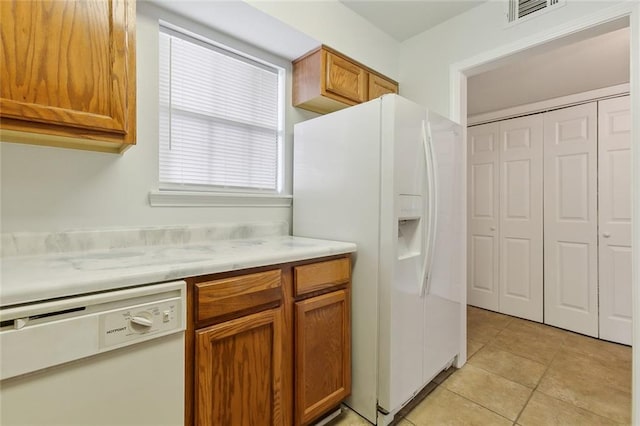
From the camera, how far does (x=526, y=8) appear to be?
181 cm

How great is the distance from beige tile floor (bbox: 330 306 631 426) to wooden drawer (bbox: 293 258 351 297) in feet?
2.48

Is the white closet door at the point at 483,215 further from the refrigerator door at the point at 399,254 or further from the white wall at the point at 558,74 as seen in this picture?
the refrigerator door at the point at 399,254

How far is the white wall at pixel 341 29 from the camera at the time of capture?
1681mm

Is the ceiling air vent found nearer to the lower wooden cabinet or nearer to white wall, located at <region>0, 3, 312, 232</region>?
the lower wooden cabinet

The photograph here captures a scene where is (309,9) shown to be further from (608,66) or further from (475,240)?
(475,240)

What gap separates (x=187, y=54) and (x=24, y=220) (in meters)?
1.13

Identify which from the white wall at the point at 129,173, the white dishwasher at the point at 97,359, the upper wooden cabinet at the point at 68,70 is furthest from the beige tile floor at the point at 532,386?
the upper wooden cabinet at the point at 68,70

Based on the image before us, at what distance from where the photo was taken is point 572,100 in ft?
9.48

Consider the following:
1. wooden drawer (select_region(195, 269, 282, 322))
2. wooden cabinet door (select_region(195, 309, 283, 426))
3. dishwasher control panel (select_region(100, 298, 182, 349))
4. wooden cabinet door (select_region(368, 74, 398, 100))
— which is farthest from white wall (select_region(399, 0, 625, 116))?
dishwasher control panel (select_region(100, 298, 182, 349))

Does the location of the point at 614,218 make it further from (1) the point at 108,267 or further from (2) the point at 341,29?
(1) the point at 108,267

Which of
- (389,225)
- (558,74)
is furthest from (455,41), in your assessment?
(389,225)

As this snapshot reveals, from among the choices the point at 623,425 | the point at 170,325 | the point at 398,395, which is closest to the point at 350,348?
the point at 398,395

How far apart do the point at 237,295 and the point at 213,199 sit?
0.78 meters

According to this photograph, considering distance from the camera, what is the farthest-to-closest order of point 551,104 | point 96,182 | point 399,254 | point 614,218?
point 551,104 → point 614,218 → point 399,254 → point 96,182
